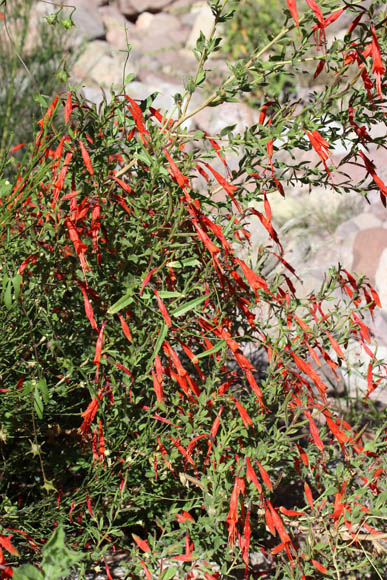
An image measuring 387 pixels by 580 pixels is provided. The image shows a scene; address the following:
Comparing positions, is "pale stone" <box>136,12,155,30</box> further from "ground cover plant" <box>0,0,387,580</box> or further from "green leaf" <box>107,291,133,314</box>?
"green leaf" <box>107,291,133,314</box>

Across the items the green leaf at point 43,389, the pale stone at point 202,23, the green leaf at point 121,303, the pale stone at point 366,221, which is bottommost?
the green leaf at point 43,389

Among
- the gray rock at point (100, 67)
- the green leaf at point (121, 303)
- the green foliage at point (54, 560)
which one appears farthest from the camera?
the gray rock at point (100, 67)

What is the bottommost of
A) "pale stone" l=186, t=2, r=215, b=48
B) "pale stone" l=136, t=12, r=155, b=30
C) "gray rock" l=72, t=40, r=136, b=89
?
"gray rock" l=72, t=40, r=136, b=89

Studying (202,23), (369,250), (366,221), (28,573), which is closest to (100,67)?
(202,23)

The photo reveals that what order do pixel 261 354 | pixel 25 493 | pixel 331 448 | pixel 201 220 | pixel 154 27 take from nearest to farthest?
pixel 201 220 → pixel 331 448 → pixel 25 493 → pixel 261 354 → pixel 154 27

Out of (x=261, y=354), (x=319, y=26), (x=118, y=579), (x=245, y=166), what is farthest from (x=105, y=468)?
(x=261, y=354)

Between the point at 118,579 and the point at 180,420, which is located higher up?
the point at 180,420

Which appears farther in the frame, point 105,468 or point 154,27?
A: point 154,27

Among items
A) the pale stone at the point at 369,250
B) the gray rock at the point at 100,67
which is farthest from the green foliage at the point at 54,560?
the gray rock at the point at 100,67

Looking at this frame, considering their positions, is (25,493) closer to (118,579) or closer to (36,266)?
(118,579)

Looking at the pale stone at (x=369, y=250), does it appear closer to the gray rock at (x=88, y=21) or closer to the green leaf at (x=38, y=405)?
the green leaf at (x=38, y=405)

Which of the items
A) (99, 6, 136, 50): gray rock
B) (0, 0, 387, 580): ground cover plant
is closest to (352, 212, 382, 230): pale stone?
(0, 0, 387, 580): ground cover plant

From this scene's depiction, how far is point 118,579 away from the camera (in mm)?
1607

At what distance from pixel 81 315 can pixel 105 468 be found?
0.38 m
